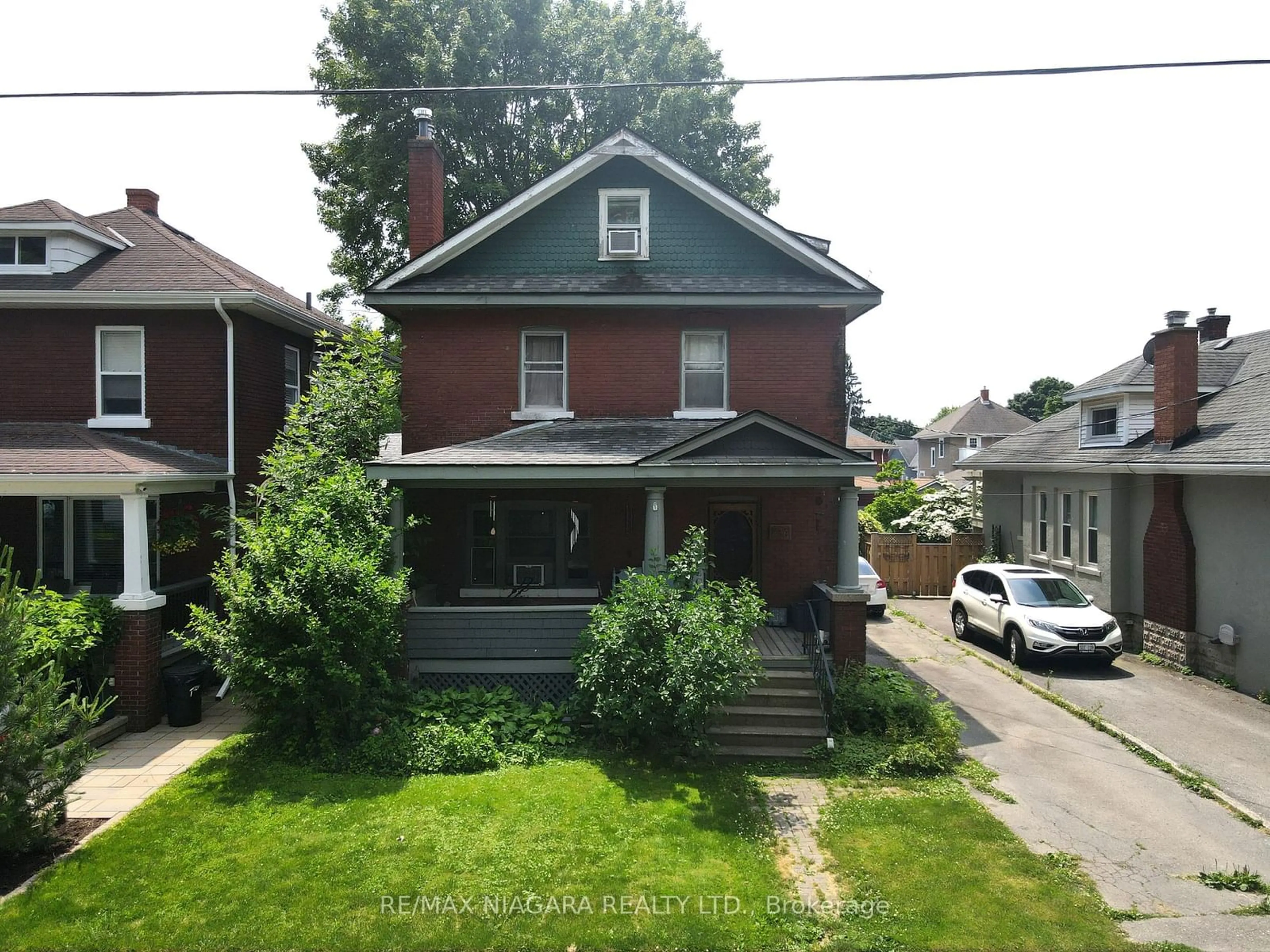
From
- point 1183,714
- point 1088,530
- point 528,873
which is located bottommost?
point 1183,714

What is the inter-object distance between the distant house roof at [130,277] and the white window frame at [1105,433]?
1898 cm

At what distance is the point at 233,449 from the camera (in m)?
13.5

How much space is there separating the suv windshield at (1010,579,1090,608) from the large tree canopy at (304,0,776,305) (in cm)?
1643

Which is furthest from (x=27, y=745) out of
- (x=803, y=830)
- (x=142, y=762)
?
(x=803, y=830)

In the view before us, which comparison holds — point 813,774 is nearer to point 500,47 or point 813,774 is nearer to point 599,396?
point 599,396

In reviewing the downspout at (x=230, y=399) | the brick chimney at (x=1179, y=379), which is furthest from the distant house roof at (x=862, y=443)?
the downspout at (x=230, y=399)

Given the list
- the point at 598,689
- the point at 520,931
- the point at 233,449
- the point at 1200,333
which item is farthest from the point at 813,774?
the point at 1200,333

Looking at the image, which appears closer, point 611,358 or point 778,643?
point 778,643

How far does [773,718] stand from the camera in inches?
392

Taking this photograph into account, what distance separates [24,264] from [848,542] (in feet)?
52.7

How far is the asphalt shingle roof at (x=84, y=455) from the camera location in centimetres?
1102

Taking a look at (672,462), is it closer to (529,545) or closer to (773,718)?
(773,718)

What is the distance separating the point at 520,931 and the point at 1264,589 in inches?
540

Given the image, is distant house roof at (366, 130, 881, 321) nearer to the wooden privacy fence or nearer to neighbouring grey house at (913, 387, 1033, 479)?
the wooden privacy fence
